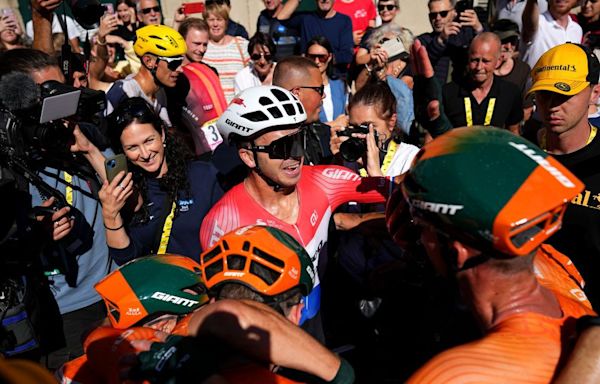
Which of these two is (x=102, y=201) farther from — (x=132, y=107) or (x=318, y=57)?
(x=318, y=57)

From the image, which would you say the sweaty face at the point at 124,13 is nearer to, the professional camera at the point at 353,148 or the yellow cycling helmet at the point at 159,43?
the yellow cycling helmet at the point at 159,43

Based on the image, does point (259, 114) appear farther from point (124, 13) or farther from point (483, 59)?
point (124, 13)

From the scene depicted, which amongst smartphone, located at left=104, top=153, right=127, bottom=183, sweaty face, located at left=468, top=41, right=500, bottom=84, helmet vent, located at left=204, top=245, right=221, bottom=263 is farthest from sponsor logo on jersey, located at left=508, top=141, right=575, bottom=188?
sweaty face, located at left=468, top=41, right=500, bottom=84

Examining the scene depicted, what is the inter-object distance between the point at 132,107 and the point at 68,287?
1.36m

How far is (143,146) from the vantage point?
3840 millimetres

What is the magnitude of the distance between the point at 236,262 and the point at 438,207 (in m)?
0.80

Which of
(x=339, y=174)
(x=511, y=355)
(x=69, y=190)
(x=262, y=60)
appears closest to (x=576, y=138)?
(x=339, y=174)

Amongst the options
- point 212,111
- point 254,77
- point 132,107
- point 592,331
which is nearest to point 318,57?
point 254,77

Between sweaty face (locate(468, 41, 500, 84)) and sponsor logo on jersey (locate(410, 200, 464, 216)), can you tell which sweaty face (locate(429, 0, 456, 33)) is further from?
sponsor logo on jersey (locate(410, 200, 464, 216))

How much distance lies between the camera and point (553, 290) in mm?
2133

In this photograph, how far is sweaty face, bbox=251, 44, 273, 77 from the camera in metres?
7.02

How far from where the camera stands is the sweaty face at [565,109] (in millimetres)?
3465

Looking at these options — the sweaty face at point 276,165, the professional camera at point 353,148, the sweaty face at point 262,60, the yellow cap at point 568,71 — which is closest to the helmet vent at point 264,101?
the sweaty face at point 276,165

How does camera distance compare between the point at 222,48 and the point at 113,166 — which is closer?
the point at 113,166
